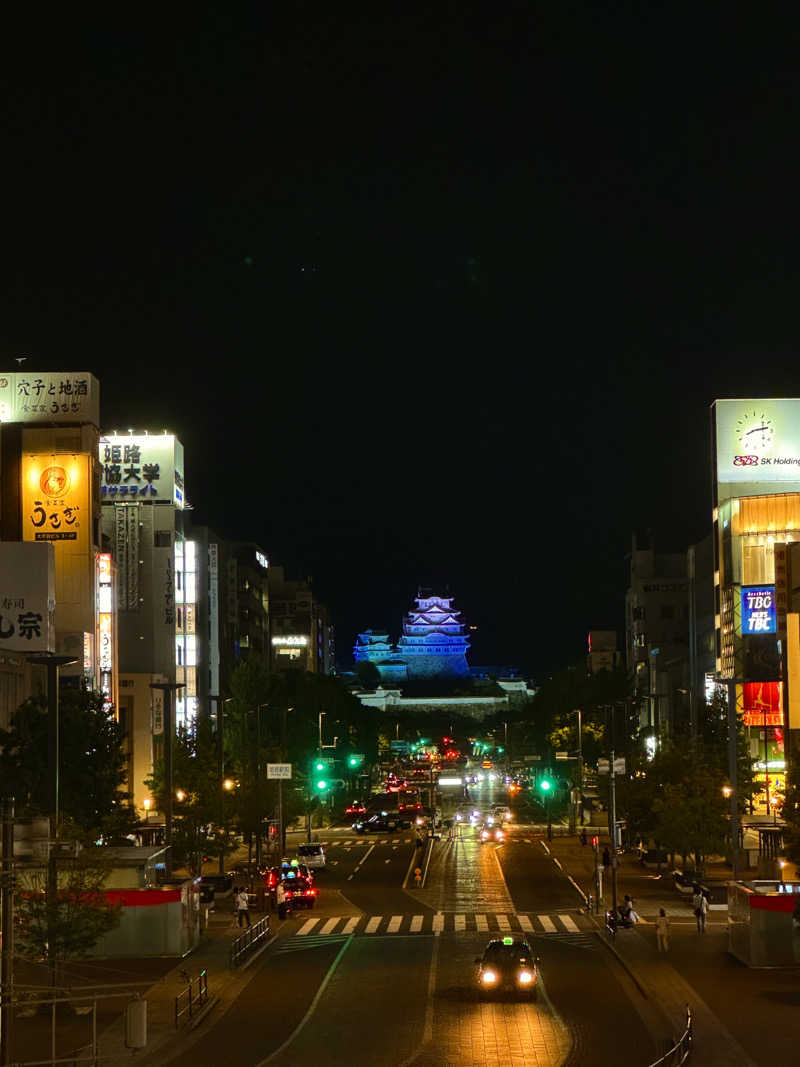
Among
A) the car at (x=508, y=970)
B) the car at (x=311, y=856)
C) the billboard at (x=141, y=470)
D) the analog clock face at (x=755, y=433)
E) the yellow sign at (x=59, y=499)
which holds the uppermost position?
the analog clock face at (x=755, y=433)

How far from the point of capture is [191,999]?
3219 centimetres

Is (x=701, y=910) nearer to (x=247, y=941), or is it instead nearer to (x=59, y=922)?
(x=247, y=941)

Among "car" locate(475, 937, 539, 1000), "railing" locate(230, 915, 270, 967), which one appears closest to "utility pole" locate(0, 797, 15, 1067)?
"car" locate(475, 937, 539, 1000)

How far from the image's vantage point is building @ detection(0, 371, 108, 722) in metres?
78.5

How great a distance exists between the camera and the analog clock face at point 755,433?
11281 cm

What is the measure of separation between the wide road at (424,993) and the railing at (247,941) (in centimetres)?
54

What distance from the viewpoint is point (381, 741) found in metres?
198

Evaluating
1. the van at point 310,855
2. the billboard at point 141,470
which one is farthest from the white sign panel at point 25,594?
the billboard at point 141,470

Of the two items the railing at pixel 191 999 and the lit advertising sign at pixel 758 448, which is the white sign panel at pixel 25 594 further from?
the lit advertising sign at pixel 758 448

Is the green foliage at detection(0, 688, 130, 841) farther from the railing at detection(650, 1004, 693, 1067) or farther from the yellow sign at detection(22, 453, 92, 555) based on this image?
the railing at detection(650, 1004, 693, 1067)

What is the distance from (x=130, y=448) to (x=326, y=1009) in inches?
3054

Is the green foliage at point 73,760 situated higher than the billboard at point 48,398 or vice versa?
the billboard at point 48,398

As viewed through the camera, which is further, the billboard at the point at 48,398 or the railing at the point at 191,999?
the billboard at the point at 48,398

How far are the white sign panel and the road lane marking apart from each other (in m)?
25.8
